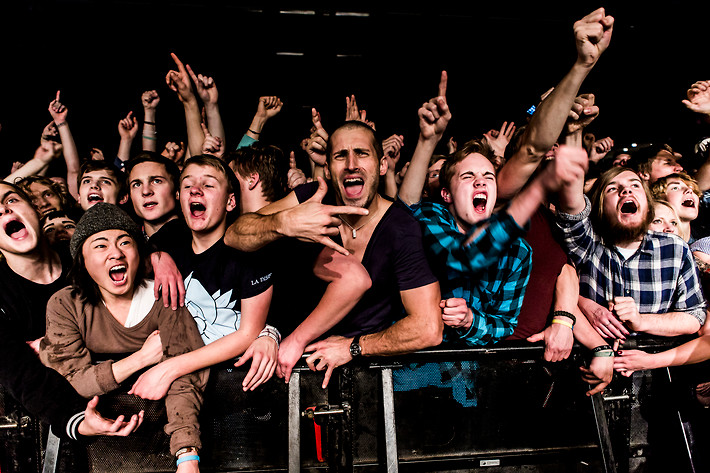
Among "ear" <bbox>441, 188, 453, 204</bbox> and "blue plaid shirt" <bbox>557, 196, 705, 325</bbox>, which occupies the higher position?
"ear" <bbox>441, 188, 453, 204</bbox>

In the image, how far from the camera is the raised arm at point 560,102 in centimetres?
190

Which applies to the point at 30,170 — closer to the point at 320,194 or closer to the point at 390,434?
the point at 320,194

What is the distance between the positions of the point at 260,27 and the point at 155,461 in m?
5.85

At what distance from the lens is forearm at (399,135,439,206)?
2.55 metres

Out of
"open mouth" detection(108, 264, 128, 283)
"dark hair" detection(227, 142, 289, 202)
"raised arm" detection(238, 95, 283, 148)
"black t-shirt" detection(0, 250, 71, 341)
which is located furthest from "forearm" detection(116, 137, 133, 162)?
"open mouth" detection(108, 264, 128, 283)

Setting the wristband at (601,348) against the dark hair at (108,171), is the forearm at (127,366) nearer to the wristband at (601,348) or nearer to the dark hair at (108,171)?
the dark hair at (108,171)

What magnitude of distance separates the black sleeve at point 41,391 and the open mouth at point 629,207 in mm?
2878

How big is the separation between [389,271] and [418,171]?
921 mm

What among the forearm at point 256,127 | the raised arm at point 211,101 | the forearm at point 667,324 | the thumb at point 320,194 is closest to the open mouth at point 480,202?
the thumb at point 320,194

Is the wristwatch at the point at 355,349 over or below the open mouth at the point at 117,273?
below

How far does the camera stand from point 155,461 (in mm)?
1775

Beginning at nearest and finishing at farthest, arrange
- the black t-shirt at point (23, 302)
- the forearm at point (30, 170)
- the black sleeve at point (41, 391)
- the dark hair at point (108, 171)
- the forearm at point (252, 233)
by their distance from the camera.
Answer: the black sleeve at point (41, 391) → the forearm at point (252, 233) → the black t-shirt at point (23, 302) → the dark hair at point (108, 171) → the forearm at point (30, 170)

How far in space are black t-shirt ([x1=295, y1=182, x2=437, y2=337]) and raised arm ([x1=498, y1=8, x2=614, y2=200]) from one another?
0.71 meters

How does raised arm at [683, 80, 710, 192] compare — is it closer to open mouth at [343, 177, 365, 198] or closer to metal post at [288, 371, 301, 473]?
open mouth at [343, 177, 365, 198]
